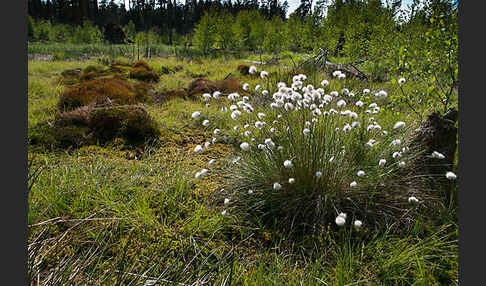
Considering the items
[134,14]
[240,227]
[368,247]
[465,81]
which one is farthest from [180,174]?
[134,14]

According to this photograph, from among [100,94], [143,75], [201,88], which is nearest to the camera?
[100,94]

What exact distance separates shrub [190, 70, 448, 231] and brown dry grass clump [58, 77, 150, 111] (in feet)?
11.7

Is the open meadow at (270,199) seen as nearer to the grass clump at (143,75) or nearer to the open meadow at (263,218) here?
the open meadow at (263,218)

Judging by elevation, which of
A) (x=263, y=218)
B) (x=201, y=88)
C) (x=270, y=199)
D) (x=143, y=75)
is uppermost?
(x=143, y=75)

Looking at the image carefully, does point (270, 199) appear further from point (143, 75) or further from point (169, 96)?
Result: point (143, 75)

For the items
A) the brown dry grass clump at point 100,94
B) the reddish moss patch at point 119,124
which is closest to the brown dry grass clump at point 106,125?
the reddish moss patch at point 119,124

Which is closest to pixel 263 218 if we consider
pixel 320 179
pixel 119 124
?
pixel 320 179

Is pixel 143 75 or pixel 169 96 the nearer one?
pixel 169 96

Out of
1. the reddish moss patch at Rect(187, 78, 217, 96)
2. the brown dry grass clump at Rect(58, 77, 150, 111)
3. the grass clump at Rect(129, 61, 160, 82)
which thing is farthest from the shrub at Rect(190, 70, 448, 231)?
the grass clump at Rect(129, 61, 160, 82)

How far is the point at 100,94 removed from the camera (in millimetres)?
5395

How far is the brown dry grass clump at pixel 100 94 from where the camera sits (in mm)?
5054

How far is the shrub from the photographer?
6.83ft

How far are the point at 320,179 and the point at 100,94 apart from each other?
5172mm

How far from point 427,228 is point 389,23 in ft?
35.7
